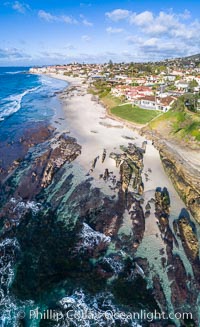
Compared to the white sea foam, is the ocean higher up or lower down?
lower down

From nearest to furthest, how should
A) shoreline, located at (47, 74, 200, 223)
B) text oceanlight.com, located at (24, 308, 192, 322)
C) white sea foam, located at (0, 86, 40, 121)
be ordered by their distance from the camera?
text oceanlight.com, located at (24, 308, 192, 322)
shoreline, located at (47, 74, 200, 223)
white sea foam, located at (0, 86, 40, 121)

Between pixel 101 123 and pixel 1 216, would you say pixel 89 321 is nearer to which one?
pixel 1 216

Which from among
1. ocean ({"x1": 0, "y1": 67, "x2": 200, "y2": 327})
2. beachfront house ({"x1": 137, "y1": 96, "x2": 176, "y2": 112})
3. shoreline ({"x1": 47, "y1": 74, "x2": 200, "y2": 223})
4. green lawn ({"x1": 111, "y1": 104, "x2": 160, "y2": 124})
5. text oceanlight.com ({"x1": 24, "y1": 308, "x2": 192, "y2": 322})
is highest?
beachfront house ({"x1": 137, "y1": 96, "x2": 176, "y2": 112})

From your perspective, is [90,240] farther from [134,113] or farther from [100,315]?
[134,113]

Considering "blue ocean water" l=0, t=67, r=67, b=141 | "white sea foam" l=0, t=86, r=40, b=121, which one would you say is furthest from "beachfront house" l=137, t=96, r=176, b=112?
"white sea foam" l=0, t=86, r=40, b=121

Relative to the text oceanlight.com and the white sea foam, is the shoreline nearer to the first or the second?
the text oceanlight.com

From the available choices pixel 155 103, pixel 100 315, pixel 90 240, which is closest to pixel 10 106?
pixel 155 103

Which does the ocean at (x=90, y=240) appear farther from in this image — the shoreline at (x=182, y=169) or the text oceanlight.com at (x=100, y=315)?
the shoreline at (x=182, y=169)
